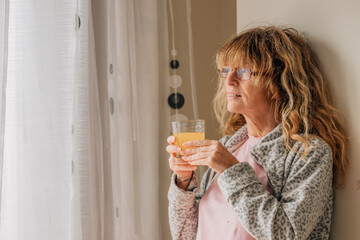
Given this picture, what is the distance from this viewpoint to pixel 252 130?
67.9 inches

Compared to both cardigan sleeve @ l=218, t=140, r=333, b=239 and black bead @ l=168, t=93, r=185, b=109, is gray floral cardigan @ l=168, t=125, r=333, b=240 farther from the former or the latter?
black bead @ l=168, t=93, r=185, b=109

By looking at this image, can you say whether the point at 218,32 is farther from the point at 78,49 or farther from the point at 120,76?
the point at 78,49

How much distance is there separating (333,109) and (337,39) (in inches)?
9.6

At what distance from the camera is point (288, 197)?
54.8 inches

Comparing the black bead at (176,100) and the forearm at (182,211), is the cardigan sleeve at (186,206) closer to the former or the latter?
the forearm at (182,211)

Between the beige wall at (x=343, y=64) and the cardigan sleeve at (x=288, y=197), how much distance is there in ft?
0.26

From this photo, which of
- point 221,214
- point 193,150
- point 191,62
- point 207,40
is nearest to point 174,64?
point 191,62

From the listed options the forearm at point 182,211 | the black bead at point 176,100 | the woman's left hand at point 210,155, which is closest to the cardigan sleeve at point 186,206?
the forearm at point 182,211

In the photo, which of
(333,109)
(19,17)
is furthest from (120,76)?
(333,109)

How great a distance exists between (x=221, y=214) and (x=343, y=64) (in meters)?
0.69

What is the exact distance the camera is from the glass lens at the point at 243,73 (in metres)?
1.60

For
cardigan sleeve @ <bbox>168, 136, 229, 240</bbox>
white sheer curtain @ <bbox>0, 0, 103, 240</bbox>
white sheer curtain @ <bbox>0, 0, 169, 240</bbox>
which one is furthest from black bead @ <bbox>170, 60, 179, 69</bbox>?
cardigan sleeve @ <bbox>168, 136, 229, 240</bbox>

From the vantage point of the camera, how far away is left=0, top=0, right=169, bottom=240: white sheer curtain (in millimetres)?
1706

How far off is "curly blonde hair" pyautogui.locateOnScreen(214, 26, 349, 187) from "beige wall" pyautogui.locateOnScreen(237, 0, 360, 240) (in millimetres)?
39
